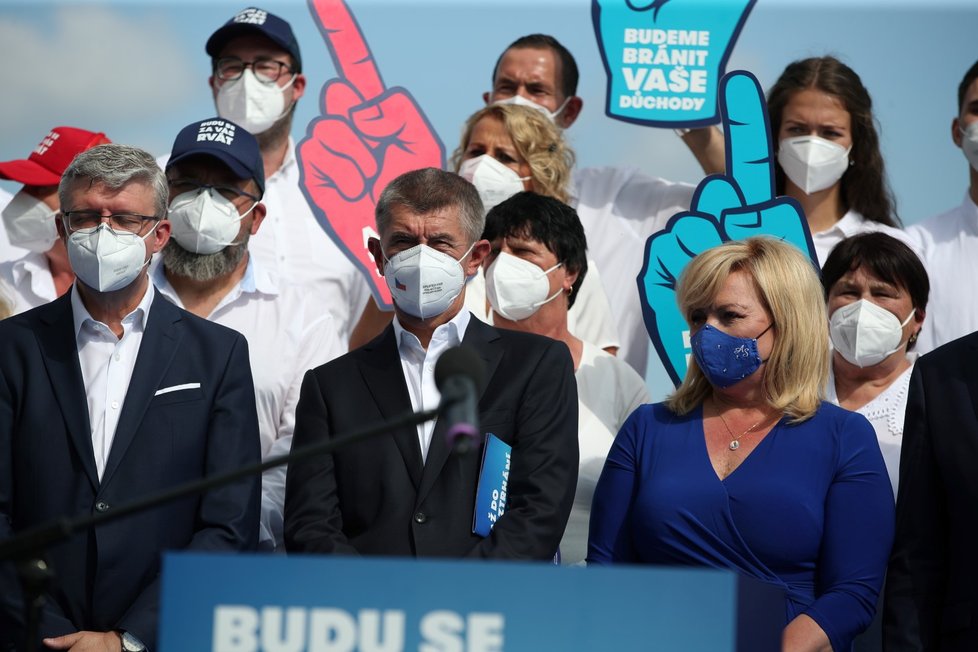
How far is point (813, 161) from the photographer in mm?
5758

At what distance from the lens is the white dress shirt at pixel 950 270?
5.61 meters

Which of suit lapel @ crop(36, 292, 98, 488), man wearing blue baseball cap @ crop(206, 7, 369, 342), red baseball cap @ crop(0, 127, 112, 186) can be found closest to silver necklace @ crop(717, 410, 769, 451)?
suit lapel @ crop(36, 292, 98, 488)

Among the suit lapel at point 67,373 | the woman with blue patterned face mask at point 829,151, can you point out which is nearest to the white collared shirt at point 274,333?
the suit lapel at point 67,373

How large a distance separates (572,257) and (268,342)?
1112mm

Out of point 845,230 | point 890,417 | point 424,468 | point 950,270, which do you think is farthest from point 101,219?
point 950,270

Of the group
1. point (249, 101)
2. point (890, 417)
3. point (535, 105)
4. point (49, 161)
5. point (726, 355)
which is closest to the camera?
point (726, 355)

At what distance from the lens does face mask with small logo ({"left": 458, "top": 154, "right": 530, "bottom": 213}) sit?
5754 millimetres

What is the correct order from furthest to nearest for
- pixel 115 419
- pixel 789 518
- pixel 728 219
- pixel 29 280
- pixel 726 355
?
pixel 29 280
pixel 728 219
pixel 115 419
pixel 726 355
pixel 789 518

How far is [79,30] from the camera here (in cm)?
746

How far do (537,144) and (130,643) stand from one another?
2712mm

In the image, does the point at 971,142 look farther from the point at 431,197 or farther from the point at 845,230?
the point at 431,197

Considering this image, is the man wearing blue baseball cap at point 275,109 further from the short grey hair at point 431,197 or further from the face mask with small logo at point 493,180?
the short grey hair at point 431,197

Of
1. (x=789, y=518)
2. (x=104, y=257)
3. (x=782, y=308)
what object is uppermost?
(x=104, y=257)

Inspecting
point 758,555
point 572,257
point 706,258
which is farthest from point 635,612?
point 572,257
